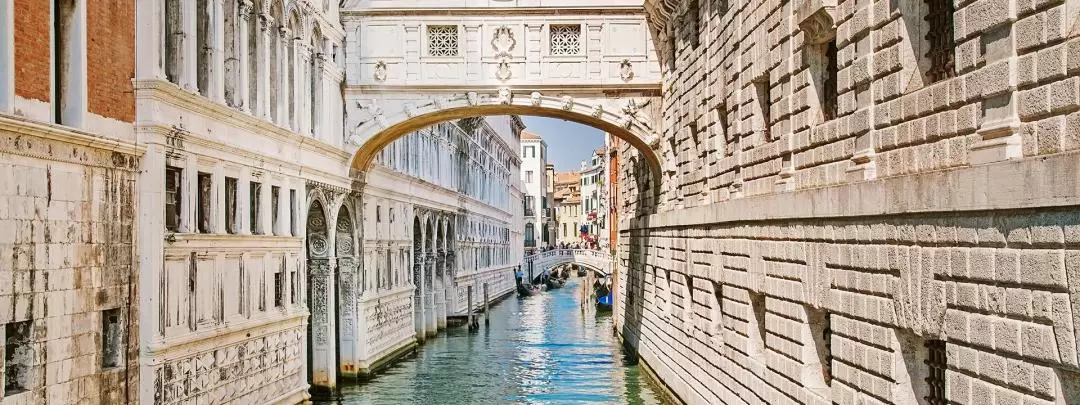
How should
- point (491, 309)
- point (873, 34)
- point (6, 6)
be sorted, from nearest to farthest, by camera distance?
1. point (873, 34)
2. point (6, 6)
3. point (491, 309)

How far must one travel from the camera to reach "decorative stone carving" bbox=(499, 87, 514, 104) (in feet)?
57.7

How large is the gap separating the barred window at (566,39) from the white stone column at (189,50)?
708cm

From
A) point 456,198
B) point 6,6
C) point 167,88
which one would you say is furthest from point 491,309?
point 6,6

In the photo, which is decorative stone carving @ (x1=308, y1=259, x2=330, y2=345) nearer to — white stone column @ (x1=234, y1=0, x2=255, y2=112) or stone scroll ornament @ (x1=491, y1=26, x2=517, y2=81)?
stone scroll ornament @ (x1=491, y1=26, x2=517, y2=81)

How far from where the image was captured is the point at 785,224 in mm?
10008

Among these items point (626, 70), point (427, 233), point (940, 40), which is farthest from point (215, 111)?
point (427, 233)

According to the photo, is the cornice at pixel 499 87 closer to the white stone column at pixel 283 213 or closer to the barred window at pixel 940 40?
the white stone column at pixel 283 213

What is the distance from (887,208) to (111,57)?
22.4ft

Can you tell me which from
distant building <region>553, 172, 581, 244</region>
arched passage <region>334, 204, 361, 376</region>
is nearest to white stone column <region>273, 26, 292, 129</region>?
arched passage <region>334, 204, 361, 376</region>

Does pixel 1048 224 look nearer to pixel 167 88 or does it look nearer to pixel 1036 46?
pixel 1036 46

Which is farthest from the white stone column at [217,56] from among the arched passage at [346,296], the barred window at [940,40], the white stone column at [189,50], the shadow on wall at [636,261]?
the shadow on wall at [636,261]

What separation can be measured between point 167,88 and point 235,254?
2.85 meters

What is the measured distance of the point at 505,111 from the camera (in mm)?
18422

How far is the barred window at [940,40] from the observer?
22.2ft
